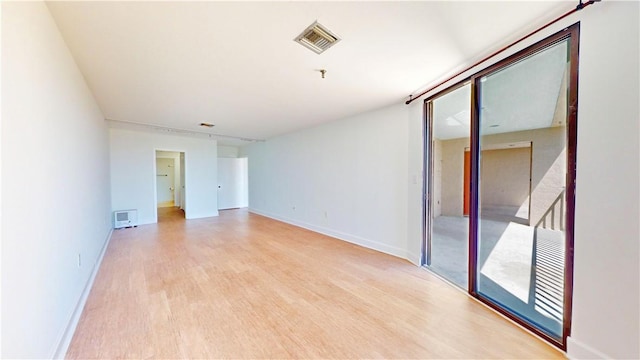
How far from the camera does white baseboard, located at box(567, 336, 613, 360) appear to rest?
141cm

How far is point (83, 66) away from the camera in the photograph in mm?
2281

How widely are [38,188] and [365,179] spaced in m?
3.58

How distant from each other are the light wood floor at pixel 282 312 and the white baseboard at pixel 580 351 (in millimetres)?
95

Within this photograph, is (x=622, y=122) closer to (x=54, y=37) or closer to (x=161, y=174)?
(x=54, y=37)

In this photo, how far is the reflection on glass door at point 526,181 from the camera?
1808 millimetres

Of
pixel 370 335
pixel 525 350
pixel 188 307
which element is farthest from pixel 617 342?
pixel 188 307

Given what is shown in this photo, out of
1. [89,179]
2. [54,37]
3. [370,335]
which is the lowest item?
[370,335]

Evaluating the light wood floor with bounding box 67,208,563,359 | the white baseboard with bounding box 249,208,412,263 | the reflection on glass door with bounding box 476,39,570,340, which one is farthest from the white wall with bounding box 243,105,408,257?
the reflection on glass door with bounding box 476,39,570,340

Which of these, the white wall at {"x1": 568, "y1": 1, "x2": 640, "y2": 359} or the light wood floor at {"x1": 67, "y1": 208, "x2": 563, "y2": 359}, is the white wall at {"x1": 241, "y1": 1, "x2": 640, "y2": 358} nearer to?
the white wall at {"x1": 568, "y1": 1, "x2": 640, "y2": 359}

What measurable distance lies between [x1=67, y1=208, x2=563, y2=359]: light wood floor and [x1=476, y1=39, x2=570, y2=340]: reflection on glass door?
1.34ft

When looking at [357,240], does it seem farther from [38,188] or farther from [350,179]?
[38,188]

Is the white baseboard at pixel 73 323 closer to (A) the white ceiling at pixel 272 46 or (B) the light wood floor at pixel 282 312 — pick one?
(B) the light wood floor at pixel 282 312

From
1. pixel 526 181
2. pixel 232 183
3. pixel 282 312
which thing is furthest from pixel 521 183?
pixel 232 183

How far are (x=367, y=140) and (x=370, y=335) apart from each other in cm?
290
